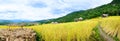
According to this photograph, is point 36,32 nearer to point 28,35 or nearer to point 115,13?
point 28,35

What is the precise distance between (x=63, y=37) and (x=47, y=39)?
84cm

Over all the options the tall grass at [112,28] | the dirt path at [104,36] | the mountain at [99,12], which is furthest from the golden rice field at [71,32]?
the mountain at [99,12]

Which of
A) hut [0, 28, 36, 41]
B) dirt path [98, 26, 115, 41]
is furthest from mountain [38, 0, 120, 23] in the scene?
hut [0, 28, 36, 41]

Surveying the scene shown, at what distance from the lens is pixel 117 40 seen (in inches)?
602

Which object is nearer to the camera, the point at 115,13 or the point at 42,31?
the point at 42,31

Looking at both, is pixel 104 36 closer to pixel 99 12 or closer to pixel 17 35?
pixel 17 35

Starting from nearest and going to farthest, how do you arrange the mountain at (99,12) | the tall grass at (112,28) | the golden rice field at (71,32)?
1. the tall grass at (112,28)
2. the golden rice field at (71,32)
3. the mountain at (99,12)

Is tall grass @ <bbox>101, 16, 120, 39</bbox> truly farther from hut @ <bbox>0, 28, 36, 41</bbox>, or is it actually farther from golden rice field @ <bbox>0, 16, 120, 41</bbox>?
hut @ <bbox>0, 28, 36, 41</bbox>

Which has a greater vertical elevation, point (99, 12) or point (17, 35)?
point (17, 35)

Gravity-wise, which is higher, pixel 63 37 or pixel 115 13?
pixel 63 37

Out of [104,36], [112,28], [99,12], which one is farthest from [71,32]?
[99,12]

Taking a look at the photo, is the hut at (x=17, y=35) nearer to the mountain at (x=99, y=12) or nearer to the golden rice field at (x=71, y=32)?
the golden rice field at (x=71, y=32)

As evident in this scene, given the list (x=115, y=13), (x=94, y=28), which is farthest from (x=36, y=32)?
(x=115, y=13)

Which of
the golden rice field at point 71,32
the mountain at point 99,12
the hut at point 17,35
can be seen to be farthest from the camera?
the mountain at point 99,12
